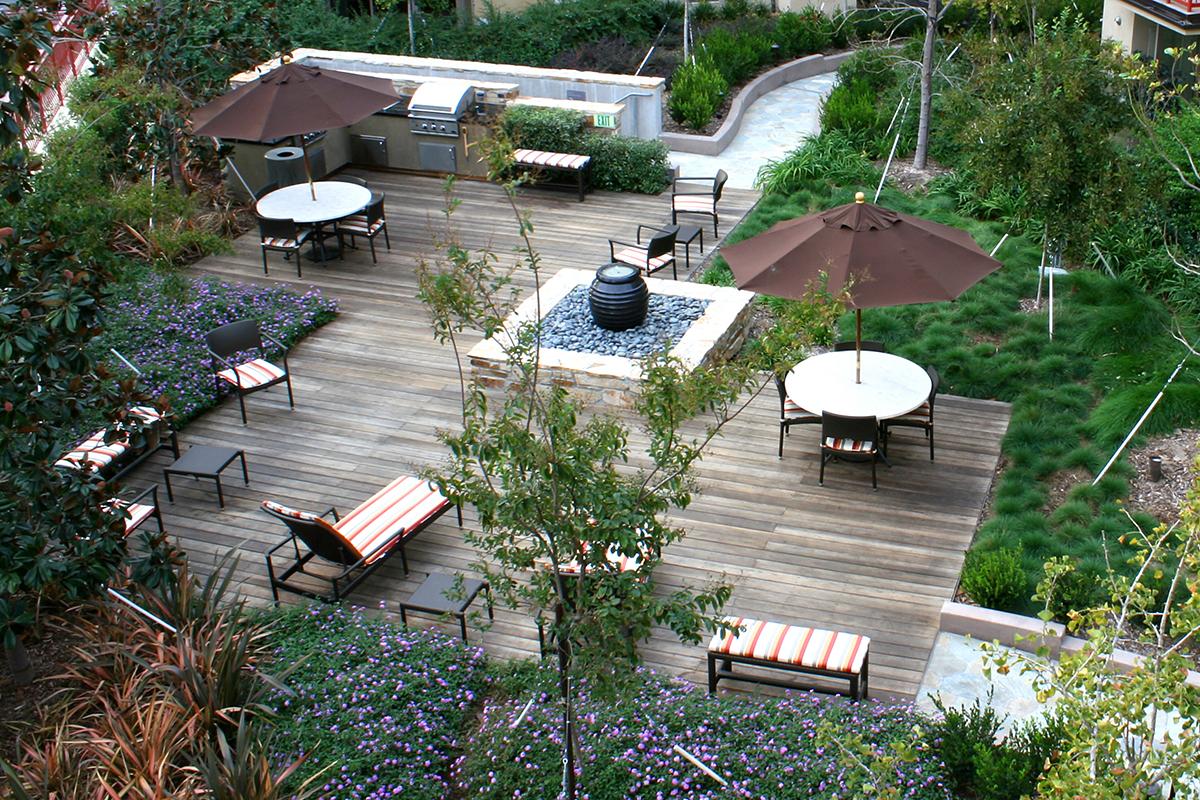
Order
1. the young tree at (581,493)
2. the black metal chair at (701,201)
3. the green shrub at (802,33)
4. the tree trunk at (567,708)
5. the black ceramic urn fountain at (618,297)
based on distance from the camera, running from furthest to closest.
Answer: the green shrub at (802,33) < the black metal chair at (701,201) < the black ceramic urn fountain at (618,297) < the tree trunk at (567,708) < the young tree at (581,493)

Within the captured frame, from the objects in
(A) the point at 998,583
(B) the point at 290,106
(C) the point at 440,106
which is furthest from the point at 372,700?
(C) the point at 440,106

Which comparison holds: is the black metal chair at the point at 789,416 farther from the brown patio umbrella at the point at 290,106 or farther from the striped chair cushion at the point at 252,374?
the brown patio umbrella at the point at 290,106

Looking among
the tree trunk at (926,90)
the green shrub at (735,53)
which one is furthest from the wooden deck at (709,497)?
the green shrub at (735,53)

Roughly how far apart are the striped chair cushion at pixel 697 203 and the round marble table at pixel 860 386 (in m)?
4.67

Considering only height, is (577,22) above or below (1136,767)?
above

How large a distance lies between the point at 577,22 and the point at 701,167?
5863 millimetres

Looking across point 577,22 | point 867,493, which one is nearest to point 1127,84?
point 867,493

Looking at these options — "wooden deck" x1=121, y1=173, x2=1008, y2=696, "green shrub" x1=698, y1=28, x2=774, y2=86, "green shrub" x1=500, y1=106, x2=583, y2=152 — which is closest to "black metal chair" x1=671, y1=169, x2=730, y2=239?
"green shrub" x1=500, y1=106, x2=583, y2=152

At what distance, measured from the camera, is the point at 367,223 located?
15.9 m

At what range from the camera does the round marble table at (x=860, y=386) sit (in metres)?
11.2

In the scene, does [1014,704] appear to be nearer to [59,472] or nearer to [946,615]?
[946,615]

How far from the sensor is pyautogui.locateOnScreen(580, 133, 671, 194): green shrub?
58.0 ft

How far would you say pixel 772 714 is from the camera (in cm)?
838

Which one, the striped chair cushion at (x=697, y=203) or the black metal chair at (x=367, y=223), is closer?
the black metal chair at (x=367, y=223)
